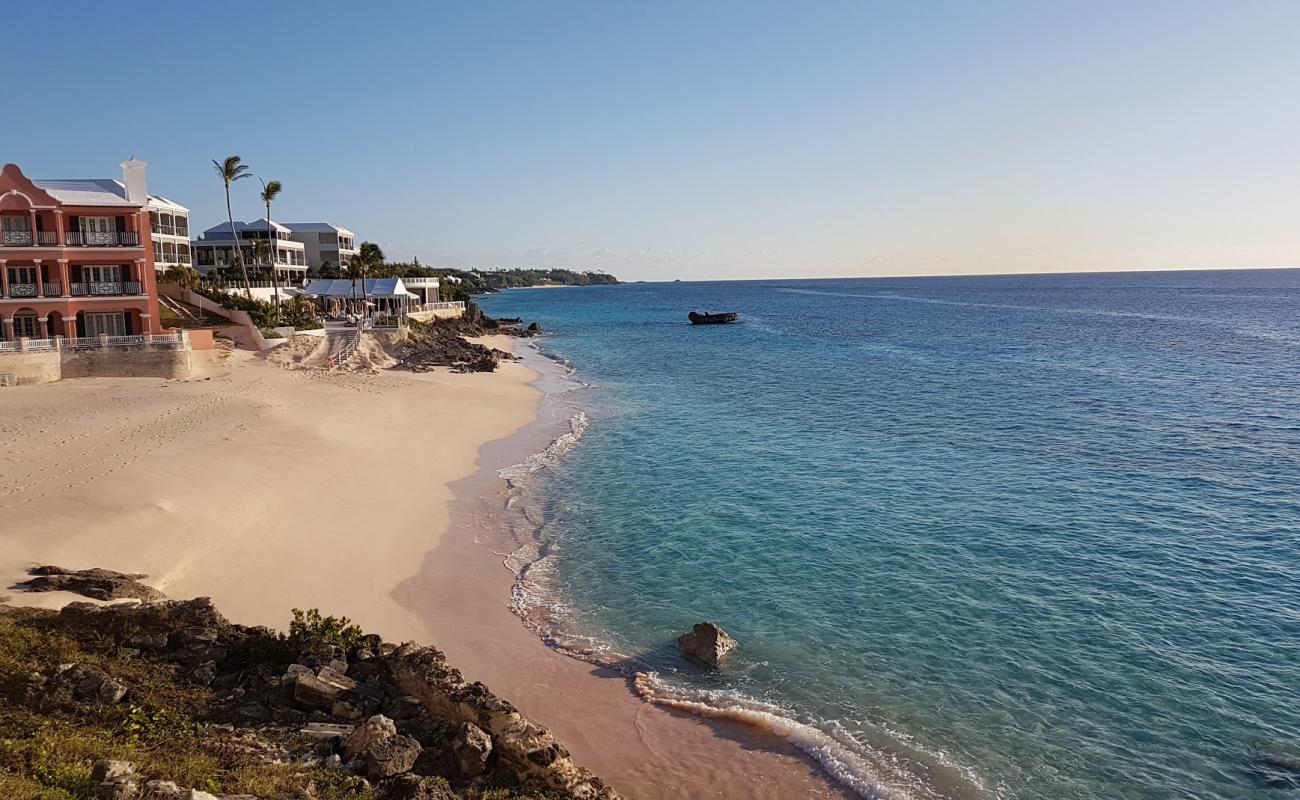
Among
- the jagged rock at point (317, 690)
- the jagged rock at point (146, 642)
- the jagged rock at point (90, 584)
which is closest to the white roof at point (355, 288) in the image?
the jagged rock at point (90, 584)

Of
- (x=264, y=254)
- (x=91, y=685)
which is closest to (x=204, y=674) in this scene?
(x=91, y=685)

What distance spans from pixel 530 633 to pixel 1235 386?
5534 cm

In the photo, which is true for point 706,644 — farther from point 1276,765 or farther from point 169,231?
point 169,231

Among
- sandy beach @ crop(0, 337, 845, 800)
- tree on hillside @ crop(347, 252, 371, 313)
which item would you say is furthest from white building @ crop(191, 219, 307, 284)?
sandy beach @ crop(0, 337, 845, 800)

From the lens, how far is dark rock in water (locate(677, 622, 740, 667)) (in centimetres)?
1736

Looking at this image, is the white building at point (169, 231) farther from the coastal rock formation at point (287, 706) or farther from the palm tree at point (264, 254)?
the coastal rock formation at point (287, 706)

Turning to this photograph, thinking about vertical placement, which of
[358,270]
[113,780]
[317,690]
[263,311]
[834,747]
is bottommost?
[834,747]

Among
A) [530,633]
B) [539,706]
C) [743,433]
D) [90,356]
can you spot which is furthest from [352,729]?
[90,356]

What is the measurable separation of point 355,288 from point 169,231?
23317 millimetres

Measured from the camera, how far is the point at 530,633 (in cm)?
1886

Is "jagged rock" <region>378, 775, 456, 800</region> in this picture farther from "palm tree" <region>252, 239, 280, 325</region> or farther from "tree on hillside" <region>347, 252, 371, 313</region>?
"palm tree" <region>252, 239, 280, 325</region>

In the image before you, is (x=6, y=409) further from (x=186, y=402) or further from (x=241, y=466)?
(x=241, y=466)

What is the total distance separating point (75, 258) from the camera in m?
45.2

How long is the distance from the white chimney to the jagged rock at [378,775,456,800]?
48440 mm
